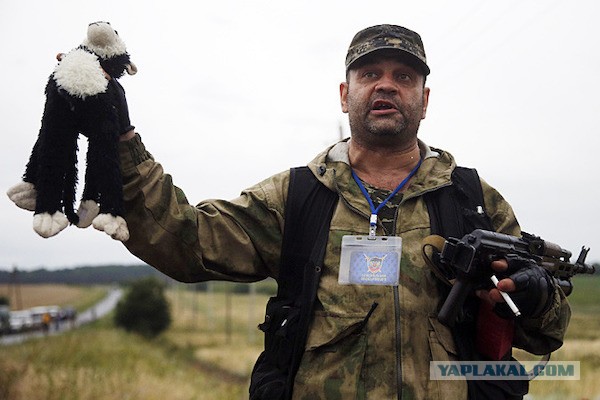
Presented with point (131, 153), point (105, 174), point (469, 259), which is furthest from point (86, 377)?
point (469, 259)

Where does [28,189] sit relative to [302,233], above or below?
above

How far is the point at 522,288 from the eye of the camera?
2.96 metres

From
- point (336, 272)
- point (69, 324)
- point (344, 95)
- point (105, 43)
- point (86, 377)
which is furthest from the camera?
point (69, 324)

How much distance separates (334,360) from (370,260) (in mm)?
480

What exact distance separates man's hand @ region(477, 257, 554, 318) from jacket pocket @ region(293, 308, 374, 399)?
59cm

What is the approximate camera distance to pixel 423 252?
10.4ft

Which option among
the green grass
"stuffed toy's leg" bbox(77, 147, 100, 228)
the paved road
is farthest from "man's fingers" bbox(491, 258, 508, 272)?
the paved road

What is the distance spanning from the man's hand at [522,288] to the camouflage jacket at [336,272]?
16 cm

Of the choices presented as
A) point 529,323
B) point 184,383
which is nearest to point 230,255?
point 529,323

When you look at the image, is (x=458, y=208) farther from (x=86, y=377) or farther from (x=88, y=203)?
(x=86, y=377)

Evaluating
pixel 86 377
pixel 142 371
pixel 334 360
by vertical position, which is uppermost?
pixel 334 360

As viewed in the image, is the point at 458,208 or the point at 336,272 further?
the point at 458,208

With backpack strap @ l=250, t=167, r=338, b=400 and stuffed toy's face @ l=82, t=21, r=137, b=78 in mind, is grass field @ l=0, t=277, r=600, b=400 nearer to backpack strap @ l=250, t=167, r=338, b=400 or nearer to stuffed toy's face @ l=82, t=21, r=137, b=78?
backpack strap @ l=250, t=167, r=338, b=400

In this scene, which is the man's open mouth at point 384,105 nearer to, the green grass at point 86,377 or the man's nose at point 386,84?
the man's nose at point 386,84
